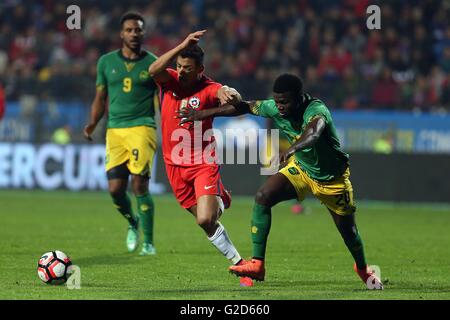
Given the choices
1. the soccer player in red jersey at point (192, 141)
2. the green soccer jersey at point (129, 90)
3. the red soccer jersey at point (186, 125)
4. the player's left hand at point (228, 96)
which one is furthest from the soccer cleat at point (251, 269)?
the green soccer jersey at point (129, 90)

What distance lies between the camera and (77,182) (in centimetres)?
2352

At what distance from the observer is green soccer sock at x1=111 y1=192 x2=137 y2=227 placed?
12438 mm

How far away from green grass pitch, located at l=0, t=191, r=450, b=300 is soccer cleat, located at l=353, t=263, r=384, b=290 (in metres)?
0.08

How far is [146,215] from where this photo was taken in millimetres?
12258

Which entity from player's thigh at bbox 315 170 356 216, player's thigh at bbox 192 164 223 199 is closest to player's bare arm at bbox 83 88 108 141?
player's thigh at bbox 192 164 223 199

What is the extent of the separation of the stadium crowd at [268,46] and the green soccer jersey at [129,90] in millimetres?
11131

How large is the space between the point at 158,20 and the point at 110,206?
28.1ft

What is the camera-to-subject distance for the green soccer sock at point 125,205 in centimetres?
1244

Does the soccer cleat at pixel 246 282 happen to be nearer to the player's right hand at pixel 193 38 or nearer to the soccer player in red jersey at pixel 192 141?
the soccer player in red jersey at pixel 192 141

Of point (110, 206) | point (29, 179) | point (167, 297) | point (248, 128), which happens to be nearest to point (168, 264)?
point (167, 297)

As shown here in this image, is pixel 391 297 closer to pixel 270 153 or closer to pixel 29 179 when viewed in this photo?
pixel 270 153

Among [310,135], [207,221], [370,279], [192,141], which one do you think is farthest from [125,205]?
[310,135]
